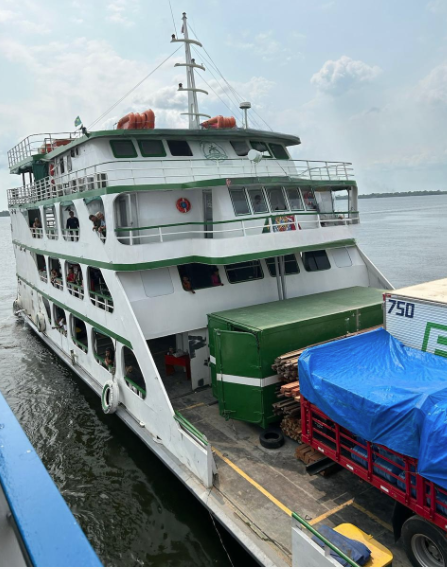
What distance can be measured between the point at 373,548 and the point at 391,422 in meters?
1.73

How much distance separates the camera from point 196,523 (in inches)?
361

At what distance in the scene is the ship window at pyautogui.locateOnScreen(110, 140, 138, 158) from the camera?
14.1 m

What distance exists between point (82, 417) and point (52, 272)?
22.4 ft

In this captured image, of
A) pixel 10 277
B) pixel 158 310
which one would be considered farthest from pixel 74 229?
pixel 10 277

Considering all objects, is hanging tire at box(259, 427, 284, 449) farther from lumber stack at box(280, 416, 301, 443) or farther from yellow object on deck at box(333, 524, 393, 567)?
yellow object on deck at box(333, 524, 393, 567)

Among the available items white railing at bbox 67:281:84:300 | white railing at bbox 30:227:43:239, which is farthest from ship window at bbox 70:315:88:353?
white railing at bbox 30:227:43:239

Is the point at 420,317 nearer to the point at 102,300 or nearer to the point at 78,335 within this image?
the point at 102,300

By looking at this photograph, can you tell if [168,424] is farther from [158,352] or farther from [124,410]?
[158,352]

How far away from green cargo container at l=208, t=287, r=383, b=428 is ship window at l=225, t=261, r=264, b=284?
1.55m

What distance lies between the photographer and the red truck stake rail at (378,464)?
6018mm

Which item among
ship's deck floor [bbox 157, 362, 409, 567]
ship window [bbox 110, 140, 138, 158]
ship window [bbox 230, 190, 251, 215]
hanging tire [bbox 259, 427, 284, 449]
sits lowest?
ship's deck floor [bbox 157, 362, 409, 567]

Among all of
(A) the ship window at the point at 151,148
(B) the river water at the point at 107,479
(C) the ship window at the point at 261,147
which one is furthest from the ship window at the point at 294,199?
(A) the ship window at the point at 151,148

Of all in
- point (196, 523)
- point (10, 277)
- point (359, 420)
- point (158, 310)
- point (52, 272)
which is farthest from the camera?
point (10, 277)

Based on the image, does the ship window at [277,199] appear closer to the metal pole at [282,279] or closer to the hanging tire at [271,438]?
the metal pole at [282,279]
